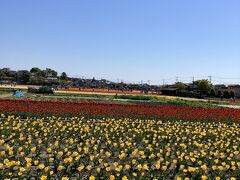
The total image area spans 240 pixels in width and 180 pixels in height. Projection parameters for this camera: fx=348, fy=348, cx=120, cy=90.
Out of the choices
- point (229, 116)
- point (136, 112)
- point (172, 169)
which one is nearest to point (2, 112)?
point (136, 112)

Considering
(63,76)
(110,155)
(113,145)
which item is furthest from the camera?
(63,76)

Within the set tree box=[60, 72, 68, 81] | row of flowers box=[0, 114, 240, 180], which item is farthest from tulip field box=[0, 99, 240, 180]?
tree box=[60, 72, 68, 81]

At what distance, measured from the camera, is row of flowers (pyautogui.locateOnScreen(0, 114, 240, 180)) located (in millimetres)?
8922

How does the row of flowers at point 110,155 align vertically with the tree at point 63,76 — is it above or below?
below

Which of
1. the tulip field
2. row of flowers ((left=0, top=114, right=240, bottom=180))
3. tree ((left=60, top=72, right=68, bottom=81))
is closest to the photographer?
Result: row of flowers ((left=0, top=114, right=240, bottom=180))

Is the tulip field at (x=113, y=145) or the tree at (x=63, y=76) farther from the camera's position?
the tree at (x=63, y=76)

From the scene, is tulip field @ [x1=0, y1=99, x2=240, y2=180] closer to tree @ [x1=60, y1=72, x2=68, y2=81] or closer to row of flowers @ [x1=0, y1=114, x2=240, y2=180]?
row of flowers @ [x1=0, y1=114, x2=240, y2=180]

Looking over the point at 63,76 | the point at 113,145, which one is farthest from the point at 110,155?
the point at 63,76

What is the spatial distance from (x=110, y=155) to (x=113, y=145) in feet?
3.19

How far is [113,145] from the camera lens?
39.8 ft

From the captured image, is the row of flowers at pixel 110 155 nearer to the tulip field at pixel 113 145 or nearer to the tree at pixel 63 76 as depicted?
the tulip field at pixel 113 145

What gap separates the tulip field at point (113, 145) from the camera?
912cm

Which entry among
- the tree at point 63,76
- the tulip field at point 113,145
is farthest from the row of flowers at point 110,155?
the tree at point 63,76

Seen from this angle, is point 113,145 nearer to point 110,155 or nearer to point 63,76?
point 110,155
